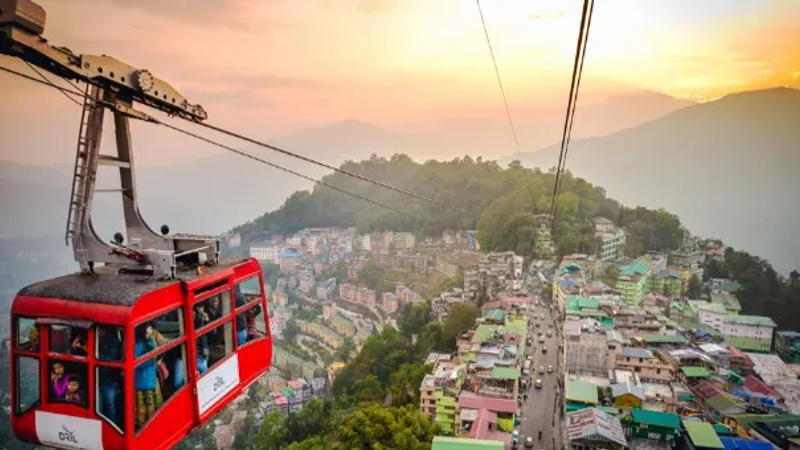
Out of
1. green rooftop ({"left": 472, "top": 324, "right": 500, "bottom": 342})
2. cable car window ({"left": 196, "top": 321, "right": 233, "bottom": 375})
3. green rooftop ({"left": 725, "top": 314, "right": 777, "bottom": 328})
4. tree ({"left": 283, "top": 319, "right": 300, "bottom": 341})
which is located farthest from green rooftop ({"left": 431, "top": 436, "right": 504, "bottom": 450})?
tree ({"left": 283, "top": 319, "right": 300, "bottom": 341})

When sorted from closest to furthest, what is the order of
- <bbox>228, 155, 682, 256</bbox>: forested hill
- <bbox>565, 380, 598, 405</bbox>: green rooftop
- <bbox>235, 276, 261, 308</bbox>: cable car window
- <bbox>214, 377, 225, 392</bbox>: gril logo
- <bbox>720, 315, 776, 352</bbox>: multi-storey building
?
1. <bbox>214, 377, 225, 392</bbox>: gril logo
2. <bbox>235, 276, 261, 308</bbox>: cable car window
3. <bbox>565, 380, 598, 405</bbox>: green rooftop
4. <bbox>720, 315, 776, 352</bbox>: multi-storey building
5. <bbox>228, 155, 682, 256</bbox>: forested hill

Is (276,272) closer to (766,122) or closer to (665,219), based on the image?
(665,219)

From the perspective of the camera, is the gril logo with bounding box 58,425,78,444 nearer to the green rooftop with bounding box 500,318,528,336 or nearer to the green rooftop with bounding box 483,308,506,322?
the green rooftop with bounding box 500,318,528,336

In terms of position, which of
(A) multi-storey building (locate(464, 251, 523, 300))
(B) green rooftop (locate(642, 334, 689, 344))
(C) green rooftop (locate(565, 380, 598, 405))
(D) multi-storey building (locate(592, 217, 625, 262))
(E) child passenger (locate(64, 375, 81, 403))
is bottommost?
(C) green rooftop (locate(565, 380, 598, 405))

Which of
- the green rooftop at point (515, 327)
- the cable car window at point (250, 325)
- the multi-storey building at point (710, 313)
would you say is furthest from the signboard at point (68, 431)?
the multi-storey building at point (710, 313)

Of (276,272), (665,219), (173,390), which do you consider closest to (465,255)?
(665,219)

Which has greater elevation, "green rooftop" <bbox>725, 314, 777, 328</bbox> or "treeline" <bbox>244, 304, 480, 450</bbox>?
"green rooftop" <bbox>725, 314, 777, 328</bbox>

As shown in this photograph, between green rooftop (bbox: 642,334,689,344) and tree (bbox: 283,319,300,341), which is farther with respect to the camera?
tree (bbox: 283,319,300,341)
